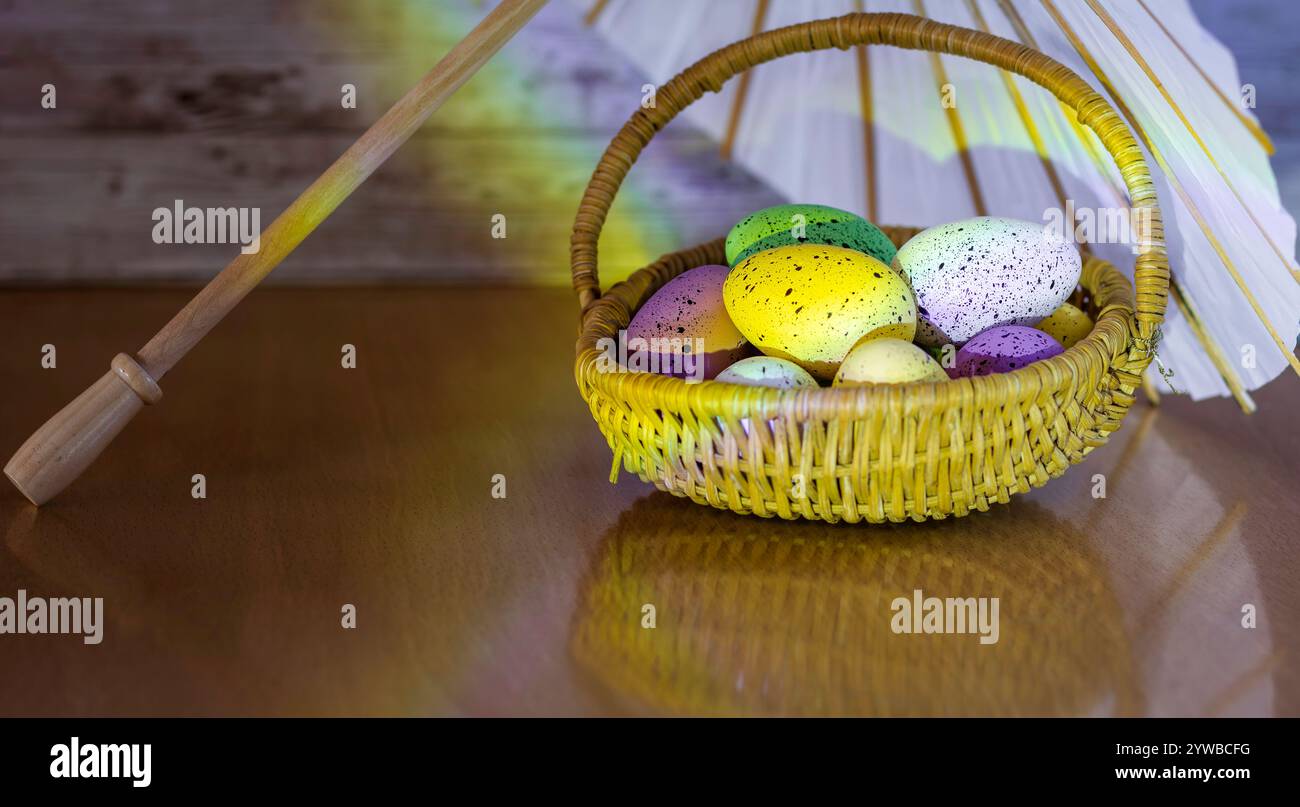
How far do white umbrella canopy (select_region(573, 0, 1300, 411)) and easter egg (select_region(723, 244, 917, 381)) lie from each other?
0.25 m

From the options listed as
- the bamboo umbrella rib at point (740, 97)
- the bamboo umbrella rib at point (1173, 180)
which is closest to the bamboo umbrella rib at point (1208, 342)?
the bamboo umbrella rib at point (1173, 180)

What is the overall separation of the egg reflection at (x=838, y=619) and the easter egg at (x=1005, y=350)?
0.41 ft

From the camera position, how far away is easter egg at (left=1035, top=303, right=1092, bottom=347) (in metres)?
1.08

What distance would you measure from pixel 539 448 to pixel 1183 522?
0.56m

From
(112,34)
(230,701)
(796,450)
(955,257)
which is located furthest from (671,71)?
(230,701)

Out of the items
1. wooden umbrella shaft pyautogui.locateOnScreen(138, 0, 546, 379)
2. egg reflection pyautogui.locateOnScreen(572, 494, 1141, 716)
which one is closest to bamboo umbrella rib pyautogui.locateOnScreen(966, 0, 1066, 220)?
egg reflection pyautogui.locateOnScreen(572, 494, 1141, 716)

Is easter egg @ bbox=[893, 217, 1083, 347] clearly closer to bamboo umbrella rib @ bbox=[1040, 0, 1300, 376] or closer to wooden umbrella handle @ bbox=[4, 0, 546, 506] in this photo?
bamboo umbrella rib @ bbox=[1040, 0, 1300, 376]

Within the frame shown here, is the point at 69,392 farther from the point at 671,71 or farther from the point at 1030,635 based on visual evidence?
the point at 1030,635

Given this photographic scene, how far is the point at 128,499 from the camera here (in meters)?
1.08

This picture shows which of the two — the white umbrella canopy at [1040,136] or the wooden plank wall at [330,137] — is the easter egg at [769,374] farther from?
the wooden plank wall at [330,137]

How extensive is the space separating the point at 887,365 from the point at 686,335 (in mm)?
192

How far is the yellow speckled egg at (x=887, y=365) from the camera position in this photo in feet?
3.00

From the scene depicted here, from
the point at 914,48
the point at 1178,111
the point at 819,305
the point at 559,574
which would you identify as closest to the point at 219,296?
the point at 559,574
